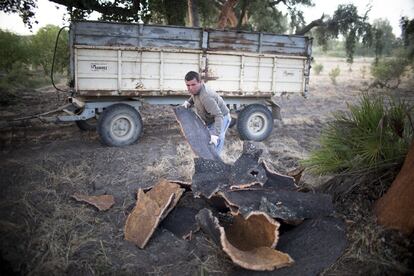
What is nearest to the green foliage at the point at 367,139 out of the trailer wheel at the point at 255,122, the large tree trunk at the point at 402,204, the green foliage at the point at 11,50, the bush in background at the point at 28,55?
the large tree trunk at the point at 402,204

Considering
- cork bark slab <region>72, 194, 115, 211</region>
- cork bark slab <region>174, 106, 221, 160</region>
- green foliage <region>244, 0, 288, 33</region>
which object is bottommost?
cork bark slab <region>72, 194, 115, 211</region>

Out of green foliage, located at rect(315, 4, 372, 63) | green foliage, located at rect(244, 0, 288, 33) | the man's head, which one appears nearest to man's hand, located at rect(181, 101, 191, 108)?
the man's head

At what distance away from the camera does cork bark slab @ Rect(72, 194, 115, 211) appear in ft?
14.5

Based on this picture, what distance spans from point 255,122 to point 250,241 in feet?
17.8

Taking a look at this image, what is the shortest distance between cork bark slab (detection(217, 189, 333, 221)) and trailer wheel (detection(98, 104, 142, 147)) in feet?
13.0

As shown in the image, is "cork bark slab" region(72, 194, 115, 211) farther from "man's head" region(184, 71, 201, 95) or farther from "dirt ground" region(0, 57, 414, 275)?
"man's head" region(184, 71, 201, 95)

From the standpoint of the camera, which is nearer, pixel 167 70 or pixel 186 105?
pixel 186 105

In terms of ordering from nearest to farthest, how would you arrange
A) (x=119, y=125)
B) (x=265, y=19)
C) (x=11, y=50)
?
(x=119, y=125)
(x=265, y=19)
(x=11, y=50)

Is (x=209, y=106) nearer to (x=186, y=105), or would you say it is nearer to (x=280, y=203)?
(x=186, y=105)

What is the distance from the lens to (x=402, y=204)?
3234 mm

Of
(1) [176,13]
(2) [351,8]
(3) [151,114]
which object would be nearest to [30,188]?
(3) [151,114]

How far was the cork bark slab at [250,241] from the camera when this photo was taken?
120 inches

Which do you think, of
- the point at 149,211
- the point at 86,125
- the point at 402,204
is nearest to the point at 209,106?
the point at 149,211

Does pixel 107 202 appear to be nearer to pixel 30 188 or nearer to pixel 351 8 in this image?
pixel 30 188
